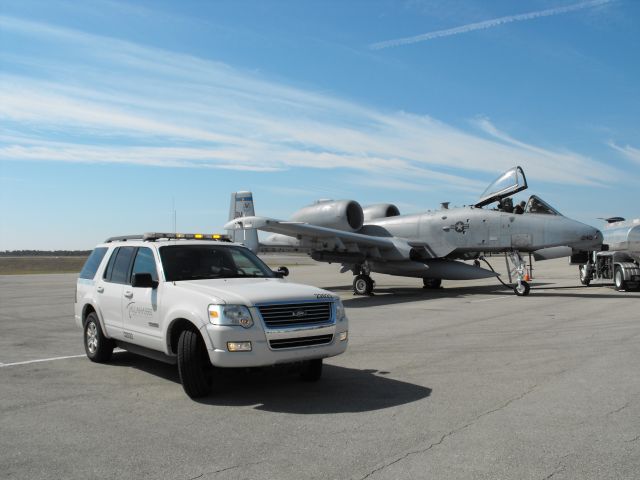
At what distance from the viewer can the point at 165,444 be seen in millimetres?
4746

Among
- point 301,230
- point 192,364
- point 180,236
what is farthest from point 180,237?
point 301,230

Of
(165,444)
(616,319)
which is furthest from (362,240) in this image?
(165,444)

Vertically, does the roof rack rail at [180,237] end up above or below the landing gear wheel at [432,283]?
above

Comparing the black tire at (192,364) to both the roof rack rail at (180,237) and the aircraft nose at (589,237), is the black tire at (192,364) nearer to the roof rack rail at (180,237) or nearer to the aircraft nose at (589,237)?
the roof rack rail at (180,237)

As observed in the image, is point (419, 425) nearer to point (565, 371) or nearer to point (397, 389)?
Result: point (397, 389)

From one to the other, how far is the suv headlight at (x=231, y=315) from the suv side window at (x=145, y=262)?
4.93ft

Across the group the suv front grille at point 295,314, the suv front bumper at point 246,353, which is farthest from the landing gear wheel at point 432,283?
the suv front bumper at point 246,353

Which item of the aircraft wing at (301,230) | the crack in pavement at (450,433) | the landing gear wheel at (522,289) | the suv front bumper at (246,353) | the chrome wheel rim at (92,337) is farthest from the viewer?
the landing gear wheel at (522,289)

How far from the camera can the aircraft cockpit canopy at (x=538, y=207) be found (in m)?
18.1

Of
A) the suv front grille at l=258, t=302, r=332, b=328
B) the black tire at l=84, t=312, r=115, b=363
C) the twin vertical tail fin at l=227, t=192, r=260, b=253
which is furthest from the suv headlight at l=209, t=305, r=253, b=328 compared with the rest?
the twin vertical tail fin at l=227, t=192, r=260, b=253

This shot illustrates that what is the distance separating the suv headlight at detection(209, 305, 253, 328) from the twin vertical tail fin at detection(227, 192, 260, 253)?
1885 cm

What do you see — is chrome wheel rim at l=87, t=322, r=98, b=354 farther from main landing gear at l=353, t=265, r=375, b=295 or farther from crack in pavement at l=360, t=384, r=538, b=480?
main landing gear at l=353, t=265, r=375, b=295

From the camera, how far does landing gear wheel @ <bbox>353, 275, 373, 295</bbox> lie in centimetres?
1991

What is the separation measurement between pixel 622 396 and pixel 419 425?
243 cm
